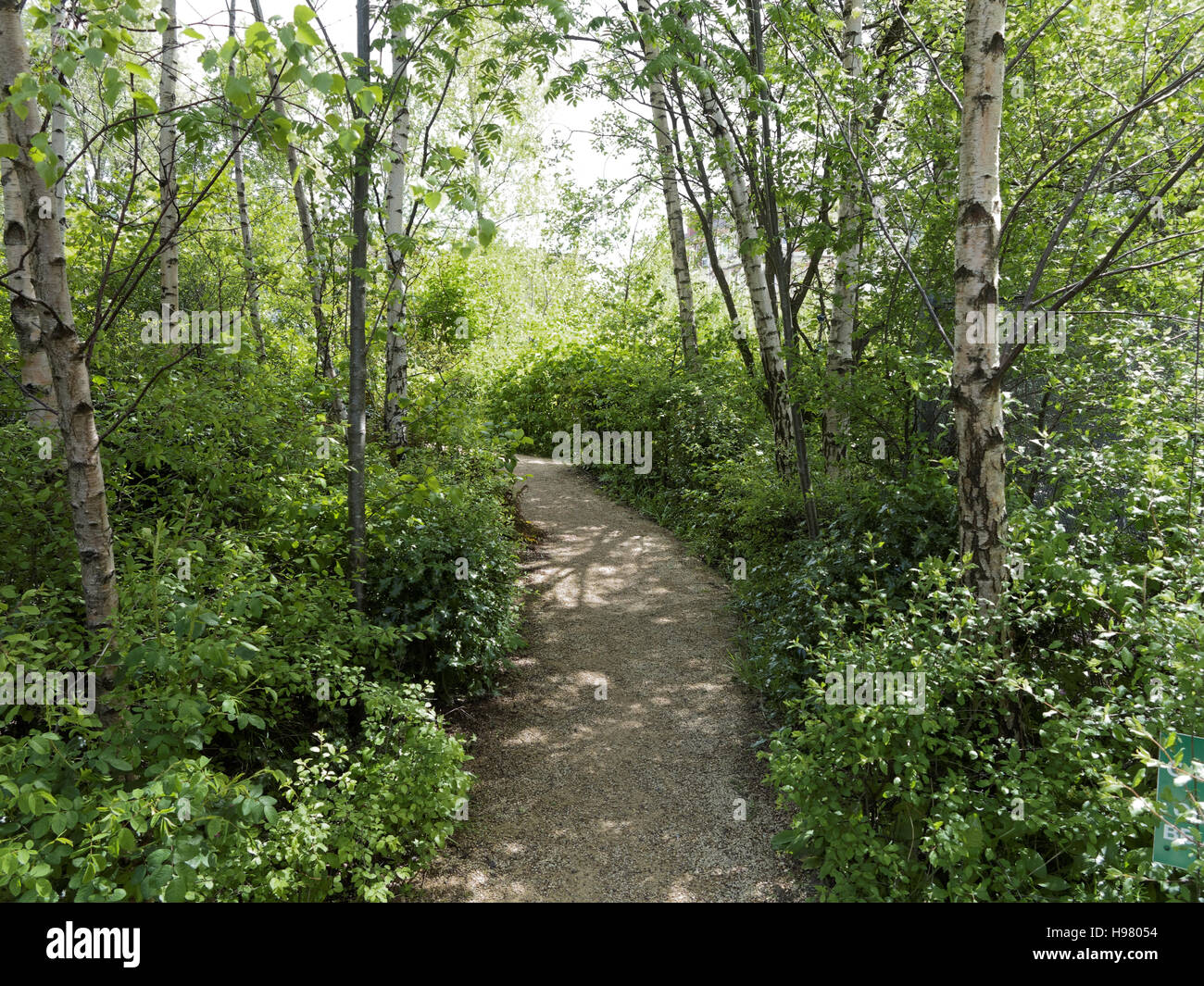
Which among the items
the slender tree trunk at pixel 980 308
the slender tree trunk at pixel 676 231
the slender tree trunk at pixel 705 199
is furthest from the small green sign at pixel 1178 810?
the slender tree trunk at pixel 676 231

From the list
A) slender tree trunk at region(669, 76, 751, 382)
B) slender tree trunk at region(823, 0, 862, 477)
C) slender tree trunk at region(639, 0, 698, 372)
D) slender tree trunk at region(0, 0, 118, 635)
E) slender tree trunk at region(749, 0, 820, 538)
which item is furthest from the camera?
slender tree trunk at region(639, 0, 698, 372)

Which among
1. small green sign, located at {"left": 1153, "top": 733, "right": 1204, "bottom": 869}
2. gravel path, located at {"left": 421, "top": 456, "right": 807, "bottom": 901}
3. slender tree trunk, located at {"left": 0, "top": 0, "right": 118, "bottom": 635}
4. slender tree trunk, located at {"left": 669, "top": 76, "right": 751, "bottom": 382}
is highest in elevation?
slender tree trunk, located at {"left": 669, "top": 76, "right": 751, "bottom": 382}

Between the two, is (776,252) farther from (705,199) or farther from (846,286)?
(705,199)

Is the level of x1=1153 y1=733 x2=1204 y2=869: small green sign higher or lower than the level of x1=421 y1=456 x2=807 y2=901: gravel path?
higher

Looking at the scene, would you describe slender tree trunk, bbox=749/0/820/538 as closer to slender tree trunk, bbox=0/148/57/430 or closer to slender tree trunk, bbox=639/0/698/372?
slender tree trunk, bbox=639/0/698/372

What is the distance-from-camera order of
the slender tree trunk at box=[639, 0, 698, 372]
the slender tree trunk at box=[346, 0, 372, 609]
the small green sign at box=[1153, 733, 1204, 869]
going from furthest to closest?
the slender tree trunk at box=[639, 0, 698, 372]
the slender tree trunk at box=[346, 0, 372, 609]
the small green sign at box=[1153, 733, 1204, 869]

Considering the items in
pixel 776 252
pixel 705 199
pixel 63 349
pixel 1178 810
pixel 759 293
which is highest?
pixel 705 199

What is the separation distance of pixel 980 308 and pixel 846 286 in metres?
3.17

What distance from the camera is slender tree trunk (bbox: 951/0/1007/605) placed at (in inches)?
140

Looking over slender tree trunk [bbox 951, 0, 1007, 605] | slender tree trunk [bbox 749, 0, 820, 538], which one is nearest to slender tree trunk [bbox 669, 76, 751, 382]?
slender tree trunk [bbox 749, 0, 820, 538]

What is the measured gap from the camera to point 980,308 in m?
3.64

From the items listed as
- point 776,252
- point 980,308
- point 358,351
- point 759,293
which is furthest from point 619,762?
point 759,293

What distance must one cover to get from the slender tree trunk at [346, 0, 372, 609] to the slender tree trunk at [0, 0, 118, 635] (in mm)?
1583

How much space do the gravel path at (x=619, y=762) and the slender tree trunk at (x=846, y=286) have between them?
6.20ft
